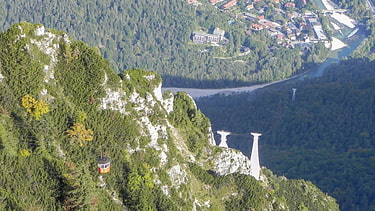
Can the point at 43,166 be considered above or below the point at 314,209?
above

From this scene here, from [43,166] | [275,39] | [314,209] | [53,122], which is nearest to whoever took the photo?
[43,166]

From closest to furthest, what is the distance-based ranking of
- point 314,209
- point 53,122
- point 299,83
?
point 53,122 → point 314,209 → point 299,83

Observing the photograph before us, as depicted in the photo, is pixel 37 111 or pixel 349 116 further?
pixel 349 116

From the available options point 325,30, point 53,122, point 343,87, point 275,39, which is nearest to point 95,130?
point 53,122

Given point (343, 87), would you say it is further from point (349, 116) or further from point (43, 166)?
point (43, 166)

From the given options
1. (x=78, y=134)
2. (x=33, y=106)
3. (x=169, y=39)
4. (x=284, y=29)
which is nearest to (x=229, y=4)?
(x=284, y=29)

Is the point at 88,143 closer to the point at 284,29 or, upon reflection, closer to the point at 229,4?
the point at 284,29

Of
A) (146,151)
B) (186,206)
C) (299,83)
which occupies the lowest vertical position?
(299,83)
